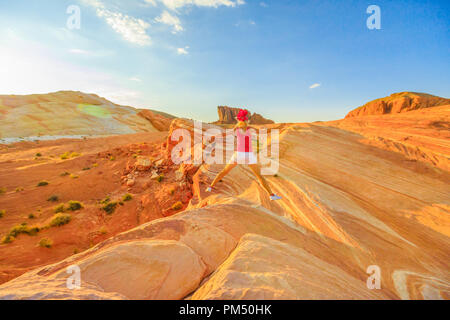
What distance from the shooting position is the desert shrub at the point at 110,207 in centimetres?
663

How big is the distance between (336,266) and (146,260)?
264 centimetres

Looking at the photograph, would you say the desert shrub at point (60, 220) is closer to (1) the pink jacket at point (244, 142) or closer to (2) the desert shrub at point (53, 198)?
(2) the desert shrub at point (53, 198)

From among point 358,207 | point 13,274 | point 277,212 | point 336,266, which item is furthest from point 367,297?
point 13,274

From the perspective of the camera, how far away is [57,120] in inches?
1142

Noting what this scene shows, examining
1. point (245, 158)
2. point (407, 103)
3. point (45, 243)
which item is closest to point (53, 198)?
point (45, 243)

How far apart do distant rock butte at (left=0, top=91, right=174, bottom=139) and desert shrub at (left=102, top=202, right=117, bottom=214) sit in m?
27.6

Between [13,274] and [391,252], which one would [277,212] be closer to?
[391,252]

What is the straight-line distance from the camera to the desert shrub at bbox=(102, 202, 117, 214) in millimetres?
6627

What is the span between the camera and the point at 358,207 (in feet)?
13.7

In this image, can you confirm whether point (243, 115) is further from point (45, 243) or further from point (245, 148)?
point (45, 243)

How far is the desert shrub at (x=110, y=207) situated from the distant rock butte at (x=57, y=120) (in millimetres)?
27577

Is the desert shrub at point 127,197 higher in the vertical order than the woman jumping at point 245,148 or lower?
lower

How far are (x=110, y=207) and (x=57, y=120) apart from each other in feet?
110

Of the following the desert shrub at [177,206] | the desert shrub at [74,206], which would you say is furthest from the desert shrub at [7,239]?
the desert shrub at [177,206]
